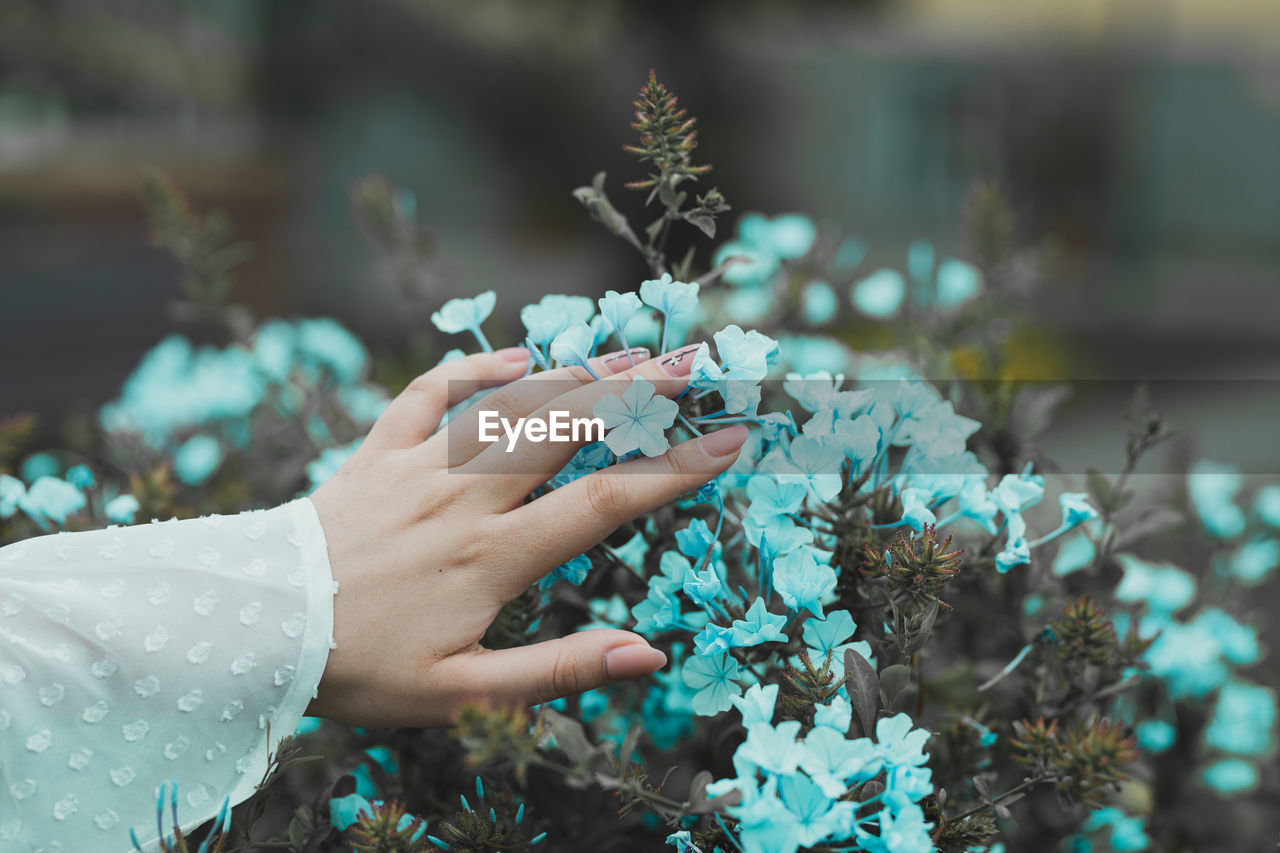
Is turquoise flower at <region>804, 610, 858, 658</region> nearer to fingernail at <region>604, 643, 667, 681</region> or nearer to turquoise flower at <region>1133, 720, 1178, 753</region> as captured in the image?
fingernail at <region>604, 643, 667, 681</region>

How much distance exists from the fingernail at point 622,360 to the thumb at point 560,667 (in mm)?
251

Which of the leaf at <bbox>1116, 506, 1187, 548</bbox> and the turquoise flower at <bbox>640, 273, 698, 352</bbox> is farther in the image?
the leaf at <bbox>1116, 506, 1187, 548</bbox>

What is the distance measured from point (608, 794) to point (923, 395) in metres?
0.54

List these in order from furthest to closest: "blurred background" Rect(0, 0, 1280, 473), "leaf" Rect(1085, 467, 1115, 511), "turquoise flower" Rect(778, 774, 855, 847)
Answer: "blurred background" Rect(0, 0, 1280, 473), "leaf" Rect(1085, 467, 1115, 511), "turquoise flower" Rect(778, 774, 855, 847)

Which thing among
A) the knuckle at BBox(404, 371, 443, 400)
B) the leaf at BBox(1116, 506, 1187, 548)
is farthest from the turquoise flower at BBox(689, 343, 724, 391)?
the leaf at BBox(1116, 506, 1187, 548)

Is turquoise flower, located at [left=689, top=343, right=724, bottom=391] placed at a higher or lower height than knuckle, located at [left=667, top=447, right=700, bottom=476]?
higher

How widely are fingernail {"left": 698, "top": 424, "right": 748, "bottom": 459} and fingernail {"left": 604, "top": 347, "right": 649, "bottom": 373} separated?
0.11m

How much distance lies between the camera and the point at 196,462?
1.63 m

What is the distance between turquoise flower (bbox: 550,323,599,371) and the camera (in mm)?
910

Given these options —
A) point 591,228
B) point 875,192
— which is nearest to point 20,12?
point 591,228

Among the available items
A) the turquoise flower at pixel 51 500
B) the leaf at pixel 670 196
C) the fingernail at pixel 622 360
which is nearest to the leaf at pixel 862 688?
the fingernail at pixel 622 360

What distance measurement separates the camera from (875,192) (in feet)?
30.2

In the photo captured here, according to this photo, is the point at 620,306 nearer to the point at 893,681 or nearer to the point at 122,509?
the point at 893,681

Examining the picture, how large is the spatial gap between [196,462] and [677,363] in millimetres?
1073
